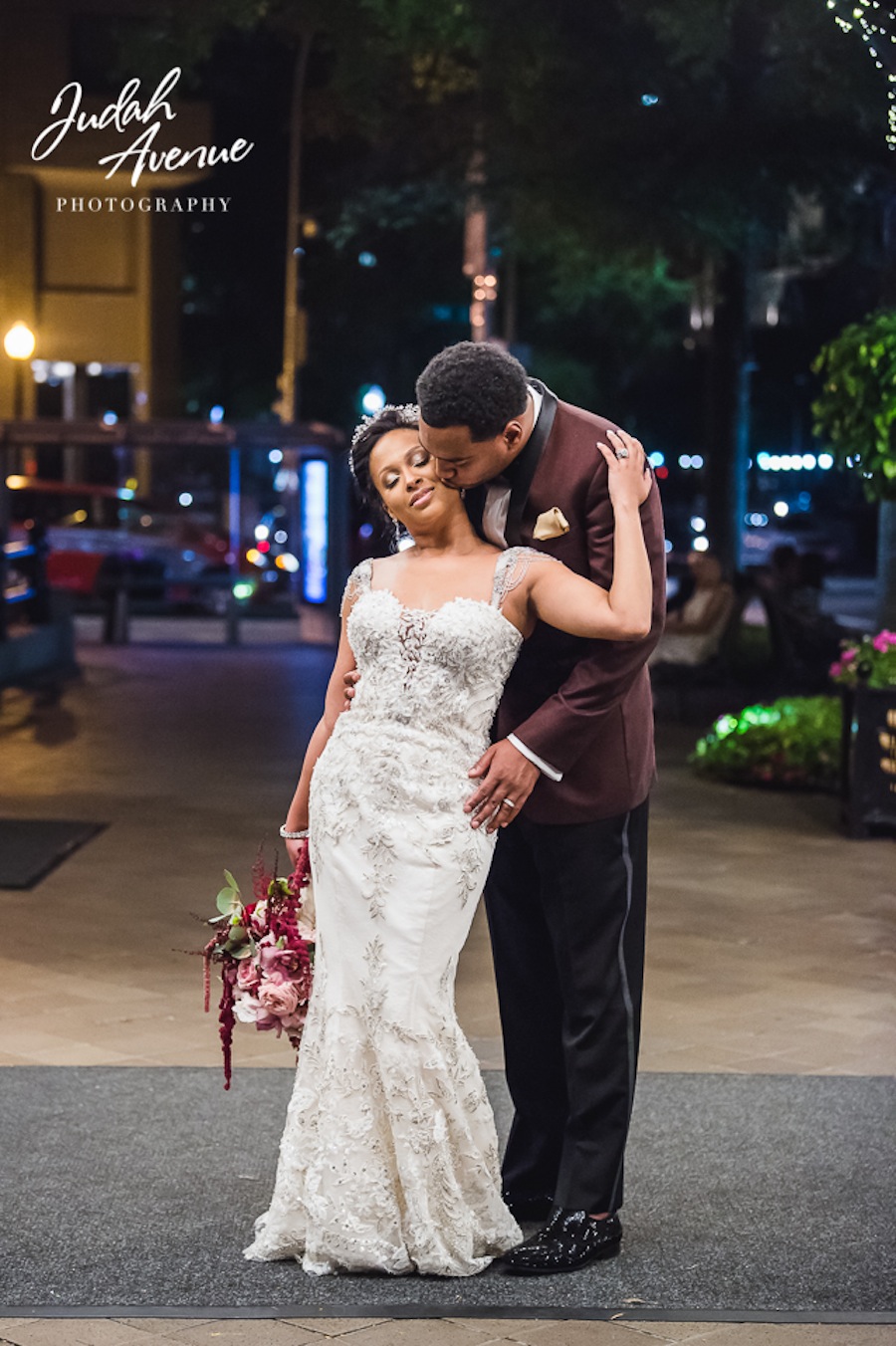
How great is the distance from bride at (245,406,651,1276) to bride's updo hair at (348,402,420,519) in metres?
0.06

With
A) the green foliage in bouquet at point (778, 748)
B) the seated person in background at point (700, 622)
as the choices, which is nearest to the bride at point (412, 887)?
the green foliage in bouquet at point (778, 748)

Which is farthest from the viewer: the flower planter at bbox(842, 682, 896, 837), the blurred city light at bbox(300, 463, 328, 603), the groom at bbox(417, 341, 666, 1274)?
the blurred city light at bbox(300, 463, 328, 603)

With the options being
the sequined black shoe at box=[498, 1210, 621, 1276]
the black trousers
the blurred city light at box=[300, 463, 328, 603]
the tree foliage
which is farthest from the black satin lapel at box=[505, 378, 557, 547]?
the blurred city light at box=[300, 463, 328, 603]

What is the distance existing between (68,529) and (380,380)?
13.3 meters

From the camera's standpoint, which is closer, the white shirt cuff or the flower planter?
the white shirt cuff

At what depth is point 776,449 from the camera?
49188 millimetres

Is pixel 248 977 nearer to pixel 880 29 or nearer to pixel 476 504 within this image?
pixel 476 504

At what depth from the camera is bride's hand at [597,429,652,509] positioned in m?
4.28

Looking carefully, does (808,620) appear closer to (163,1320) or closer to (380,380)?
(163,1320)

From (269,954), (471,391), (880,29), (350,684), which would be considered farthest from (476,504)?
(880,29)

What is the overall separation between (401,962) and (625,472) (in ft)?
3.76

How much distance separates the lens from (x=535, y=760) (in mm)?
Answer: 4289

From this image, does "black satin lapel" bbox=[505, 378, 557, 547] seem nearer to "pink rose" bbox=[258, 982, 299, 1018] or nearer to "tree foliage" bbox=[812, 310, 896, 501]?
"pink rose" bbox=[258, 982, 299, 1018]

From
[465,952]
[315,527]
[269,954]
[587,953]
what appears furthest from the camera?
[315,527]
